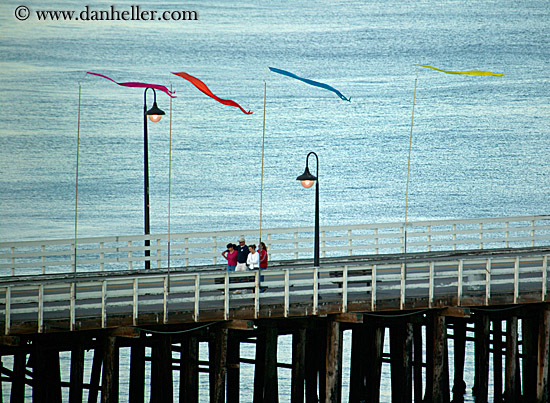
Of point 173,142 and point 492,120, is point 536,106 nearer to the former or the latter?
point 492,120

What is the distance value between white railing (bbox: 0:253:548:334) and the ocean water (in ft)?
164

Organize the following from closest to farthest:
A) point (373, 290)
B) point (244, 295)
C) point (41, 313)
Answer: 1. point (41, 313)
2. point (244, 295)
3. point (373, 290)

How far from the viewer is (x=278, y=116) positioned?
11406 centimetres

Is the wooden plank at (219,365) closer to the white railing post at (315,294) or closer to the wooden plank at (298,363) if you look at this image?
the white railing post at (315,294)

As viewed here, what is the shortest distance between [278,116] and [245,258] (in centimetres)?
8226

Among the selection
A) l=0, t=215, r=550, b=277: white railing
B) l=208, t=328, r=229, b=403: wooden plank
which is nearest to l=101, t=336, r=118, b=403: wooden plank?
l=208, t=328, r=229, b=403: wooden plank

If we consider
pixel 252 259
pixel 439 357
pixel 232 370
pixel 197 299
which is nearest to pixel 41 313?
pixel 197 299

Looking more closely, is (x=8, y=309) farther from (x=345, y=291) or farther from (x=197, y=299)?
(x=345, y=291)

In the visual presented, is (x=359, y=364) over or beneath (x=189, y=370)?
beneath

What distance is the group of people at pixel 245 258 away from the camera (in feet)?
105

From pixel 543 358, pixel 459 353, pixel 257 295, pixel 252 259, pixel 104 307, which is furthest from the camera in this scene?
pixel 459 353

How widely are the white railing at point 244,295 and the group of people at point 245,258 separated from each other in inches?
20.3

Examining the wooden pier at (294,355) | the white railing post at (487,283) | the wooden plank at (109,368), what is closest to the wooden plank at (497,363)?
the wooden pier at (294,355)

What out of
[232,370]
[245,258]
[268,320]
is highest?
[245,258]
